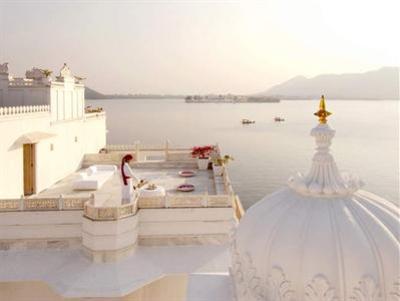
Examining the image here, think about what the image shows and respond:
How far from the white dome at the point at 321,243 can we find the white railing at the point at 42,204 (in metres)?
9.81

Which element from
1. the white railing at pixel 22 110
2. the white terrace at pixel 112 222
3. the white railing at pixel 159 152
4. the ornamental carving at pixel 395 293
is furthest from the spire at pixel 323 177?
the white railing at pixel 159 152

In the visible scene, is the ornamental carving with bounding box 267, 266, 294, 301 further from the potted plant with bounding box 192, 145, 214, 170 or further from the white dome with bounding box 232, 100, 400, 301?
the potted plant with bounding box 192, 145, 214, 170

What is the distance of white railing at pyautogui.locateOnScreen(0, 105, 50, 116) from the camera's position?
1715 centimetres

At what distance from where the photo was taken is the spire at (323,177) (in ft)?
21.1

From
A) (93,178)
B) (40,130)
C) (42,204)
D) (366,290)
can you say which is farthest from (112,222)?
(366,290)

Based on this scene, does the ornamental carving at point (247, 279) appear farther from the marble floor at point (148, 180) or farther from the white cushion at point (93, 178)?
the white cushion at point (93, 178)

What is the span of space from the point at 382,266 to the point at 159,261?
33.4ft

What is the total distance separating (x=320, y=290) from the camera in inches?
222

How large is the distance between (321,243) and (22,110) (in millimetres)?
16476

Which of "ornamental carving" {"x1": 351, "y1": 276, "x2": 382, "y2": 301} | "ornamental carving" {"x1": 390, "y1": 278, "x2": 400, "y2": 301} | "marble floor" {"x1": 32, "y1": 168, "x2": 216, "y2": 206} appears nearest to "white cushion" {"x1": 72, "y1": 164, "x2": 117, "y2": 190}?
"marble floor" {"x1": 32, "y1": 168, "x2": 216, "y2": 206}

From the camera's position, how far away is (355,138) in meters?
84.5

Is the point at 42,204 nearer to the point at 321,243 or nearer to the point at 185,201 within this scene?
the point at 185,201

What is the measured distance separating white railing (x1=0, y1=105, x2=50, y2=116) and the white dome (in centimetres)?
1376

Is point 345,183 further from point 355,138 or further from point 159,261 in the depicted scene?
point 355,138
